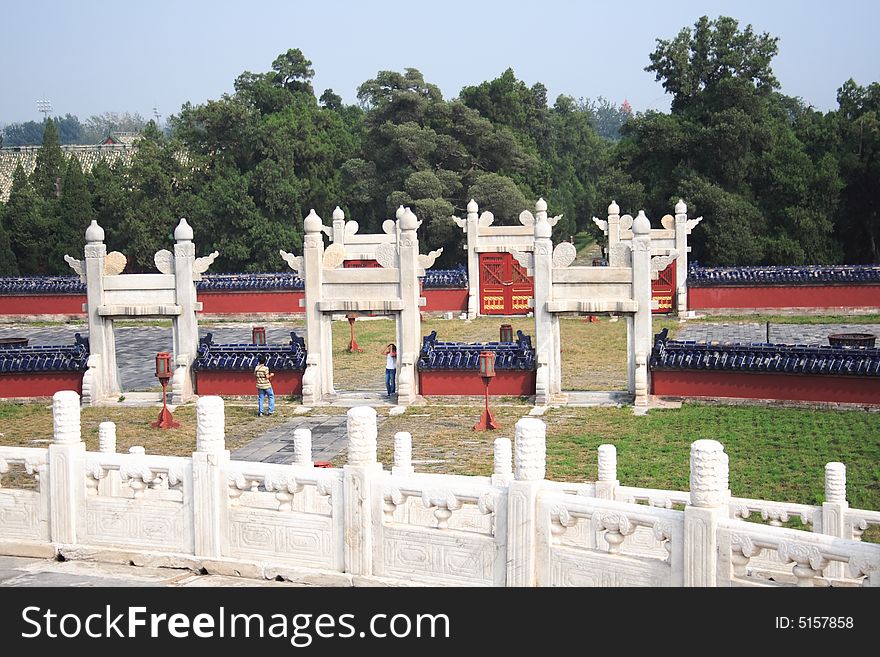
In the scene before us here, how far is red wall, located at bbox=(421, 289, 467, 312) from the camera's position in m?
35.0

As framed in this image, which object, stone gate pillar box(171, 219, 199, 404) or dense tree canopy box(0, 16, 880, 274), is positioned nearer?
stone gate pillar box(171, 219, 199, 404)

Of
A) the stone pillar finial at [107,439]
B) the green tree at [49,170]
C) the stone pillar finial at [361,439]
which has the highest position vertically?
the green tree at [49,170]

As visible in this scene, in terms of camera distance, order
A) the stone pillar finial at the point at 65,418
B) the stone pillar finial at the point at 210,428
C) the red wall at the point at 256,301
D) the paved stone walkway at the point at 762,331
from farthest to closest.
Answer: the red wall at the point at 256,301
the paved stone walkway at the point at 762,331
the stone pillar finial at the point at 65,418
the stone pillar finial at the point at 210,428

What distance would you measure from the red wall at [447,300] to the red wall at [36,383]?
13684 millimetres

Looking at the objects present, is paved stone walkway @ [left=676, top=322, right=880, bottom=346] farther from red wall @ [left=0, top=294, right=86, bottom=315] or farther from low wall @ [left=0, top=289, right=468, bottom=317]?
red wall @ [left=0, top=294, right=86, bottom=315]

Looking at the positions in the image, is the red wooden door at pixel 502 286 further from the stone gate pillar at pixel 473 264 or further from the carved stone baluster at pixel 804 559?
the carved stone baluster at pixel 804 559

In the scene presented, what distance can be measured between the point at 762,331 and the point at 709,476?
23.0m

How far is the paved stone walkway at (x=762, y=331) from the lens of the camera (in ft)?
94.5

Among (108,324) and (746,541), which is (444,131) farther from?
(746,541)

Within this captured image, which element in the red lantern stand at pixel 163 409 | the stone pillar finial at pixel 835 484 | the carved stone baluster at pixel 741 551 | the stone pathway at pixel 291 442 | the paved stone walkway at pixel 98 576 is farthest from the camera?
the red lantern stand at pixel 163 409

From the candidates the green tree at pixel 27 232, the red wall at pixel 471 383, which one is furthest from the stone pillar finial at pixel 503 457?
the green tree at pixel 27 232

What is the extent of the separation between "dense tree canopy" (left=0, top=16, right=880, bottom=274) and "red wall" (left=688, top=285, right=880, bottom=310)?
5.42 metres

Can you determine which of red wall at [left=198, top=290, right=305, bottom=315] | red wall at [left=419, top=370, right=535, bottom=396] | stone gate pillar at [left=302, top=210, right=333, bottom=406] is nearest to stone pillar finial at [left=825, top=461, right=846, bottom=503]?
red wall at [left=419, top=370, right=535, bottom=396]
